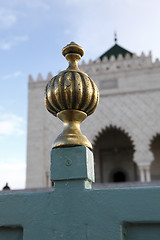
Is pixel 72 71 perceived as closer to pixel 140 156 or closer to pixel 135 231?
pixel 135 231

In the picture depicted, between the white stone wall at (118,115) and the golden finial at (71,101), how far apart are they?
7435 mm

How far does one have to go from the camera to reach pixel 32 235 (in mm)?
943

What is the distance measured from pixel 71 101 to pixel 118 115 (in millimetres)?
7974

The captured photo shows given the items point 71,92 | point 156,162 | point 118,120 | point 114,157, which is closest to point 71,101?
point 71,92

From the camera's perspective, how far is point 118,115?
8891 mm

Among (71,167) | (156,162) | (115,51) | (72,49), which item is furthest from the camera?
(115,51)

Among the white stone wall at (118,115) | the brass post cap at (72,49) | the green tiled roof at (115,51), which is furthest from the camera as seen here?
the green tiled roof at (115,51)

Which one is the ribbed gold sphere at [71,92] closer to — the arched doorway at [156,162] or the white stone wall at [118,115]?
the white stone wall at [118,115]

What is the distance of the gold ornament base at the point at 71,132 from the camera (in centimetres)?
102

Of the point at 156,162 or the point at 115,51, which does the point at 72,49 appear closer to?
the point at 156,162

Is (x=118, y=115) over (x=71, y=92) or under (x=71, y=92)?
over

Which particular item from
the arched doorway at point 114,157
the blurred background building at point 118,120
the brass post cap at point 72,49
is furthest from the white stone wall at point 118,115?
the brass post cap at point 72,49

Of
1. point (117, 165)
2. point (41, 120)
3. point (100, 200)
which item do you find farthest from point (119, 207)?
point (117, 165)

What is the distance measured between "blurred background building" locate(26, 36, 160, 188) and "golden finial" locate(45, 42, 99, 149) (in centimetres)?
743
